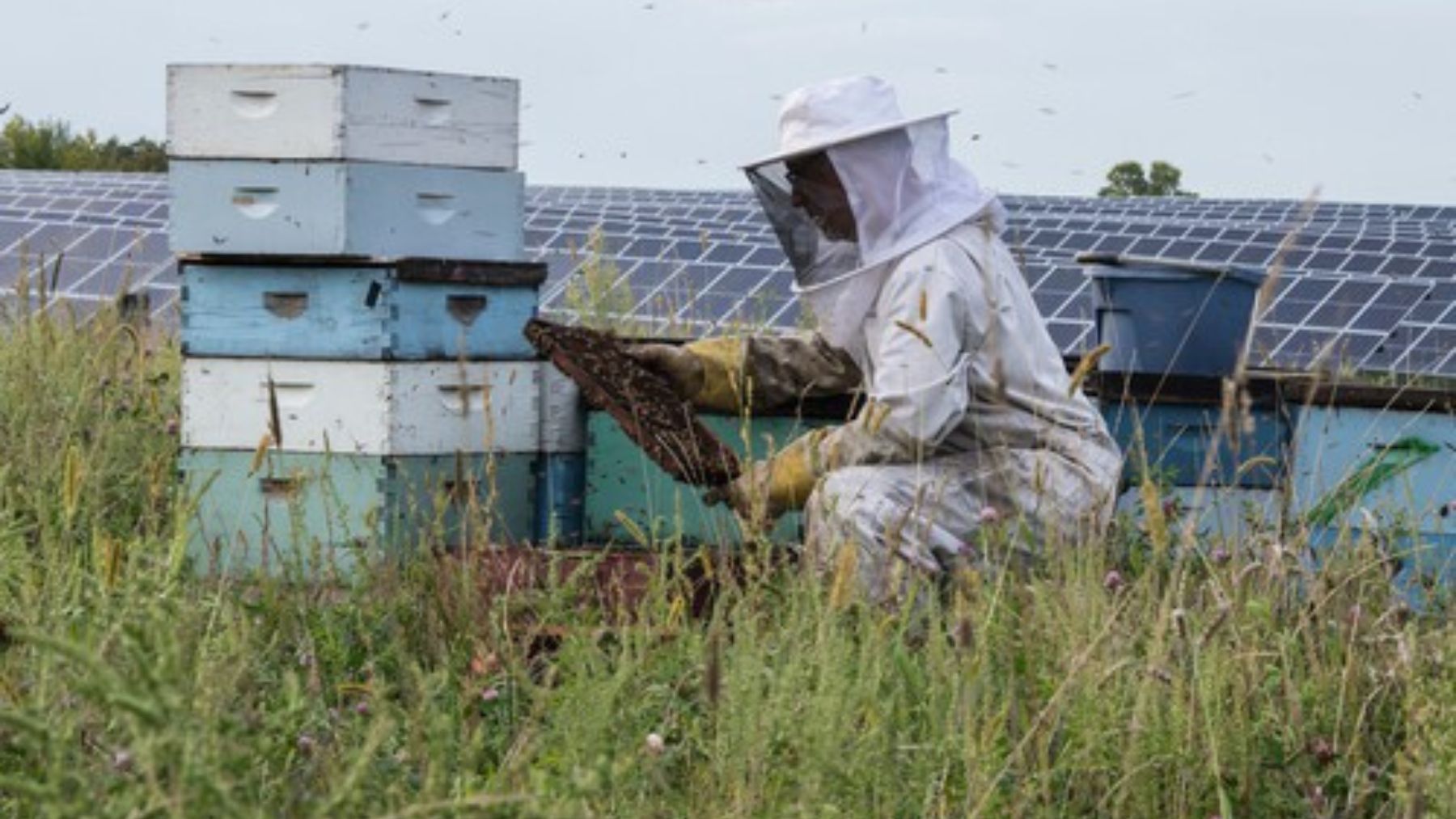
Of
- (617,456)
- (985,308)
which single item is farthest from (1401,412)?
(617,456)

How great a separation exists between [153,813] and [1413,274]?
16134mm

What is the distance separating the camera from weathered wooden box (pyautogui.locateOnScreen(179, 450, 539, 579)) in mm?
5777

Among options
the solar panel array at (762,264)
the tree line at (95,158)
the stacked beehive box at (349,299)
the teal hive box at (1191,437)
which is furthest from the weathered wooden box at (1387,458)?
the tree line at (95,158)

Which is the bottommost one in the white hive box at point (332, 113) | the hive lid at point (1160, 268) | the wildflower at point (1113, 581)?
the wildflower at point (1113, 581)

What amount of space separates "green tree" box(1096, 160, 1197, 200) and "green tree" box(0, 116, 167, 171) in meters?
15.2

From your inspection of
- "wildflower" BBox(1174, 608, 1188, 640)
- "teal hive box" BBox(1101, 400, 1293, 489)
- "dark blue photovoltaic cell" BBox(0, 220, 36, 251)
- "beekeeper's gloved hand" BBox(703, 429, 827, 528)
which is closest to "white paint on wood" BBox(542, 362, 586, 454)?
"beekeeper's gloved hand" BBox(703, 429, 827, 528)

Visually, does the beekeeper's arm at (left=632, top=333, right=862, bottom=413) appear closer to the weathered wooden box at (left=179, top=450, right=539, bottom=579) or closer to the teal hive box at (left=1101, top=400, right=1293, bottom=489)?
the weathered wooden box at (left=179, top=450, right=539, bottom=579)

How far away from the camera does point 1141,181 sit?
40625mm

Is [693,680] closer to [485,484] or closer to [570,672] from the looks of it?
[570,672]

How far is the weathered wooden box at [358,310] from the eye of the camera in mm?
5926

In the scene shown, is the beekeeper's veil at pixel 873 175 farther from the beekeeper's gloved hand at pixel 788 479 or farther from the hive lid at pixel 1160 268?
the hive lid at pixel 1160 268

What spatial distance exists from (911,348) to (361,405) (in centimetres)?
143

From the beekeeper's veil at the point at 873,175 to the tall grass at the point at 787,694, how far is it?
0.89 m

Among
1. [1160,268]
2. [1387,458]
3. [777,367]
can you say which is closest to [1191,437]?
[1387,458]
